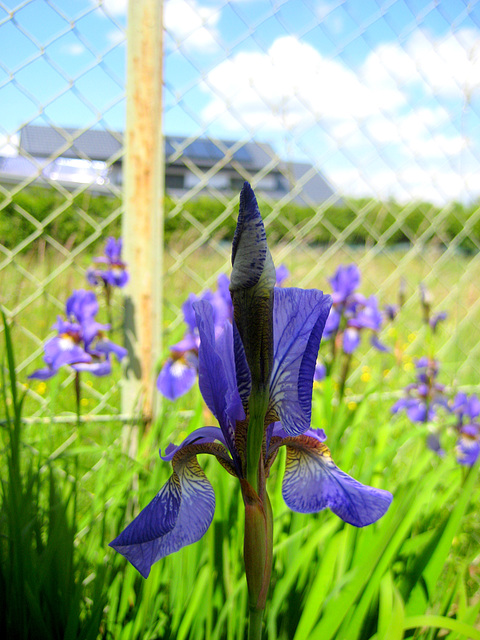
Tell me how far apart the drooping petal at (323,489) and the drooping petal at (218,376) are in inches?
3.0

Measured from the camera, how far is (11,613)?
37.1 inches

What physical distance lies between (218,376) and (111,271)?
1.29 metres

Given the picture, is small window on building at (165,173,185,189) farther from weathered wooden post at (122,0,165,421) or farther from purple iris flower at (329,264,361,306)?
purple iris flower at (329,264,361,306)

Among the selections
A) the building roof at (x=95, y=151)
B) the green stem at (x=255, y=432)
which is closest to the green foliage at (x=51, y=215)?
the building roof at (x=95, y=151)

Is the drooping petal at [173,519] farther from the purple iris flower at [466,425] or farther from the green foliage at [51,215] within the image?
the purple iris flower at [466,425]

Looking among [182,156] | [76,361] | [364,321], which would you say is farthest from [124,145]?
[364,321]

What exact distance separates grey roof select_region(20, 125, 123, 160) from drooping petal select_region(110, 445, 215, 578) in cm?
148

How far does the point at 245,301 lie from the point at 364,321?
1.48 metres

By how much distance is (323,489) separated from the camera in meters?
0.54

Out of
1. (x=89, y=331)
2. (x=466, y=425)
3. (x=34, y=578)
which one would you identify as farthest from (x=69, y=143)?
(x=466, y=425)

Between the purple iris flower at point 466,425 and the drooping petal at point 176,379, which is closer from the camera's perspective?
the drooping petal at point 176,379

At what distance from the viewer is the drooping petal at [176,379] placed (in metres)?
1.55

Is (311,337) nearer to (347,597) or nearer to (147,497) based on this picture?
(347,597)

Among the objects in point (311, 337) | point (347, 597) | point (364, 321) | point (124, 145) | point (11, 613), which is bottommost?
point (11, 613)
